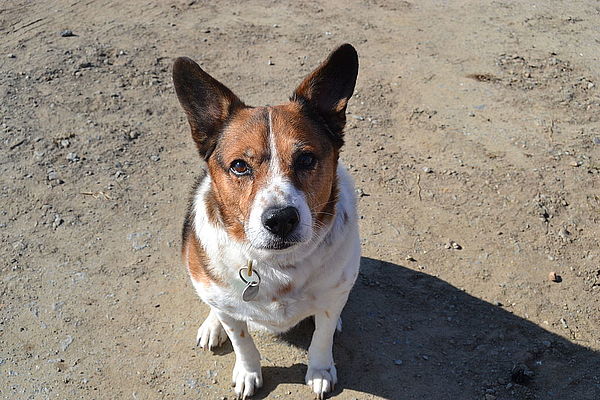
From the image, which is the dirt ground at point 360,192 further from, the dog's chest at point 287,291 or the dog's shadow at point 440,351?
the dog's chest at point 287,291

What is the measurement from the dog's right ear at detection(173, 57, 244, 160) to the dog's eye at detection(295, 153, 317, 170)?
571mm

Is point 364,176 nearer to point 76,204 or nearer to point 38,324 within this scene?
point 76,204

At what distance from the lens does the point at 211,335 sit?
13.9ft

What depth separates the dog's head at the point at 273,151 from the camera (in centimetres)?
304

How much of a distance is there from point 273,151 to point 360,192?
7.99 feet

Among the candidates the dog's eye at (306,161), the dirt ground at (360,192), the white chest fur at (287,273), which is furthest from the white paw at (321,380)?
the dog's eye at (306,161)

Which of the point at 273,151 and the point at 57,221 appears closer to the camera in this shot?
the point at 273,151

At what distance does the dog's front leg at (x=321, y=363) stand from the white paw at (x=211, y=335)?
2.15 feet

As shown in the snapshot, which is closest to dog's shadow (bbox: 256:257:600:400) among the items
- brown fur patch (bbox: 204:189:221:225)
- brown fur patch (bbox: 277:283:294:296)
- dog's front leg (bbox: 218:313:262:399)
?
dog's front leg (bbox: 218:313:262:399)

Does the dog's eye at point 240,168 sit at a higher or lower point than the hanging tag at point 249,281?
higher

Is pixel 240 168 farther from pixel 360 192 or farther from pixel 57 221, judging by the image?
pixel 57 221

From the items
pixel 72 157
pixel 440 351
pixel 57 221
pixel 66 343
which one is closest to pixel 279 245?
pixel 440 351

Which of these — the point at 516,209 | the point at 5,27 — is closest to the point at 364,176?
the point at 516,209

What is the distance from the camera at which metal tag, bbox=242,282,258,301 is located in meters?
3.38
